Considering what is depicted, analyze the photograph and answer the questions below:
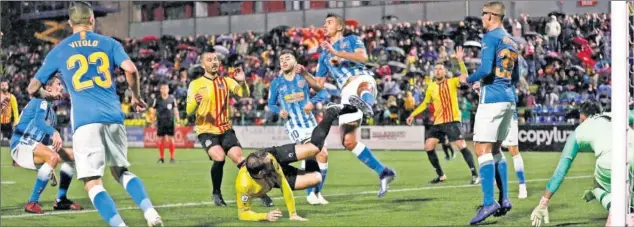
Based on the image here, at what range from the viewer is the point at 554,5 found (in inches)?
1212

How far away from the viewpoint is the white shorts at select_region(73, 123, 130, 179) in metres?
7.74

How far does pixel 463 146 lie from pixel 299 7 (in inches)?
884

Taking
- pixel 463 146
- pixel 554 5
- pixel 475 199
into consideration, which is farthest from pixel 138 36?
pixel 475 199

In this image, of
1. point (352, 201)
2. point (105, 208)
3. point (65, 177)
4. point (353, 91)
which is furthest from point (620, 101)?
point (65, 177)

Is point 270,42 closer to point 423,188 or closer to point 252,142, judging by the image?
point 252,142

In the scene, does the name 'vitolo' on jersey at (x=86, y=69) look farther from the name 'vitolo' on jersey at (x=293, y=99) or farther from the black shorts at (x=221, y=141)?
the name 'vitolo' on jersey at (x=293, y=99)

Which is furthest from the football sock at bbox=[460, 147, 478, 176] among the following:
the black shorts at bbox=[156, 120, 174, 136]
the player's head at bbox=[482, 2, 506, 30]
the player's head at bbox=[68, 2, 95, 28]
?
the black shorts at bbox=[156, 120, 174, 136]

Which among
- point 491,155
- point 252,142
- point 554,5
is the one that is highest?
point 554,5

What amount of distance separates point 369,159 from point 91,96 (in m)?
4.13

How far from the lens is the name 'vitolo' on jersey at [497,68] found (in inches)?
351

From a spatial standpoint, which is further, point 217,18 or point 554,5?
point 217,18

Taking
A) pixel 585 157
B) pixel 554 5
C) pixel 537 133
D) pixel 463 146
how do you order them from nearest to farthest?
pixel 463 146, pixel 585 157, pixel 537 133, pixel 554 5

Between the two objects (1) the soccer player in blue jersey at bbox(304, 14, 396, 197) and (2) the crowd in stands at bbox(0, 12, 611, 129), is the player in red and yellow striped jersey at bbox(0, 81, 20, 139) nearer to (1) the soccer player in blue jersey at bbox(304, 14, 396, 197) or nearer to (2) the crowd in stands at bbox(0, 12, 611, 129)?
Result: (1) the soccer player in blue jersey at bbox(304, 14, 396, 197)

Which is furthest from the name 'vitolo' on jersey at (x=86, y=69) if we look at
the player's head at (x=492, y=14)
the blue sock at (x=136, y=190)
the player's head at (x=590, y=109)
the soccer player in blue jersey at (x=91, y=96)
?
the player's head at (x=590, y=109)
